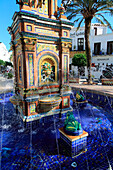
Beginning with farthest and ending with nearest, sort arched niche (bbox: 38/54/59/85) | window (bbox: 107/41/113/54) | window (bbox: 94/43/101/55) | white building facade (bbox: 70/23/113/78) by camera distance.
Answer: window (bbox: 94/43/101/55) → window (bbox: 107/41/113/54) → white building facade (bbox: 70/23/113/78) → arched niche (bbox: 38/54/59/85)

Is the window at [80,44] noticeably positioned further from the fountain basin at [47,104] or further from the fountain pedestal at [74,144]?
the fountain pedestal at [74,144]

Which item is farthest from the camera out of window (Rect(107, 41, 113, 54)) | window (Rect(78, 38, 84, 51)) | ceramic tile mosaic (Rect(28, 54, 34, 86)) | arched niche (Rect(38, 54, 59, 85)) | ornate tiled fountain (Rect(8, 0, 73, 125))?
window (Rect(78, 38, 84, 51))

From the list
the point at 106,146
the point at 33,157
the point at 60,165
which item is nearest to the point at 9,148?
the point at 33,157

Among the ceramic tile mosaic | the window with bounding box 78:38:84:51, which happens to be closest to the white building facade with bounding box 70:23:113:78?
the window with bounding box 78:38:84:51

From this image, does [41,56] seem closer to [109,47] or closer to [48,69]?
[48,69]

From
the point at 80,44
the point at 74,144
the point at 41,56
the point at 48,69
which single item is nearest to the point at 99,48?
the point at 80,44

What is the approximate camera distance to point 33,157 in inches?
148

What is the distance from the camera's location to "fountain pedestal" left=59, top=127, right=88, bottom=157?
3.81 metres

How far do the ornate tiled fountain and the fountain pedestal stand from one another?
77.7 inches

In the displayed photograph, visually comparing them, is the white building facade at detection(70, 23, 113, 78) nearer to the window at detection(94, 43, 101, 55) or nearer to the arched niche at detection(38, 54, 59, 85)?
the window at detection(94, 43, 101, 55)

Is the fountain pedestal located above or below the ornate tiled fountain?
below

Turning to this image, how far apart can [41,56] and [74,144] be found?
4.08 meters

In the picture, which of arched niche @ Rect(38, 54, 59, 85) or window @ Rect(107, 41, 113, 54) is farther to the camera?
window @ Rect(107, 41, 113, 54)

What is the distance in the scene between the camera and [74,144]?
12.6ft
